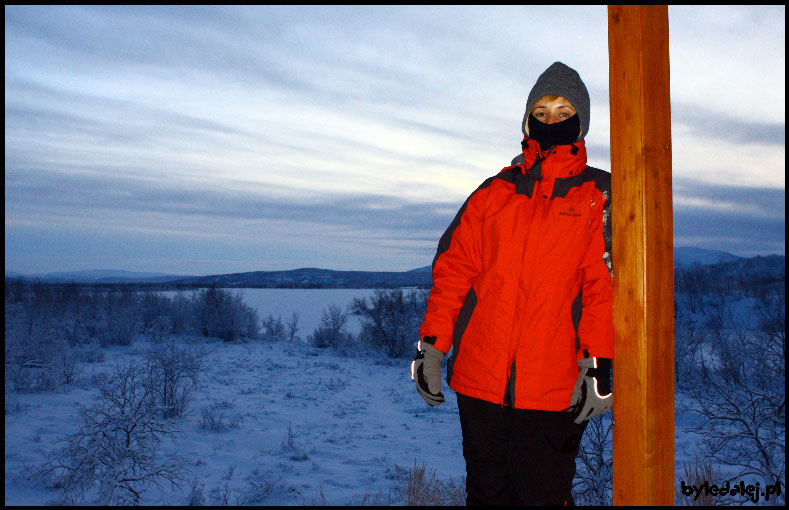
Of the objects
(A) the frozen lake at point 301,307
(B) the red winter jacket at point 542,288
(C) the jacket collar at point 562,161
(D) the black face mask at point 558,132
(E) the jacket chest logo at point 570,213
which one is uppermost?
(D) the black face mask at point 558,132

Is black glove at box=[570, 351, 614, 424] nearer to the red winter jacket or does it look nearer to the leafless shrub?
the red winter jacket

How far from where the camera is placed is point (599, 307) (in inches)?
75.9

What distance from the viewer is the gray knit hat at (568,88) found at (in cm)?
219

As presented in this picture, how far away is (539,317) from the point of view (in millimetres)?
2016

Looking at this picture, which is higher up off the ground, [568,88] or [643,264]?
[568,88]

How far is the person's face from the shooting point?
2.22m

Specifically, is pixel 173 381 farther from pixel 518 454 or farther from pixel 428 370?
pixel 518 454

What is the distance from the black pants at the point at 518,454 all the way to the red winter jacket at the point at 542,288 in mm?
79

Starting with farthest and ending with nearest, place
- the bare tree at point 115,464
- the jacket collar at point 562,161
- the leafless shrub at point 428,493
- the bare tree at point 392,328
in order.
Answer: the bare tree at point 392,328, the bare tree at point 115,464, the leafless shrub at point 428,493, the jacket collar at point 562,161

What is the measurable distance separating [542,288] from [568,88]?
36.0 inches

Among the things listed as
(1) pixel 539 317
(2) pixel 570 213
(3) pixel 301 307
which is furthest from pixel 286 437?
(3) pixel 301 307

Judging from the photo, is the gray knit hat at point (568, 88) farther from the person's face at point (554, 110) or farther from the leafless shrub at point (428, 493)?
the leafless shrub at point (428, 493)

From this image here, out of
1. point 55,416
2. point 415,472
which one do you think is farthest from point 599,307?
point 55,416

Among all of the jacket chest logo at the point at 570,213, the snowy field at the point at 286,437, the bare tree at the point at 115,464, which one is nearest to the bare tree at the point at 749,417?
the snowy field at the point at 286,437
